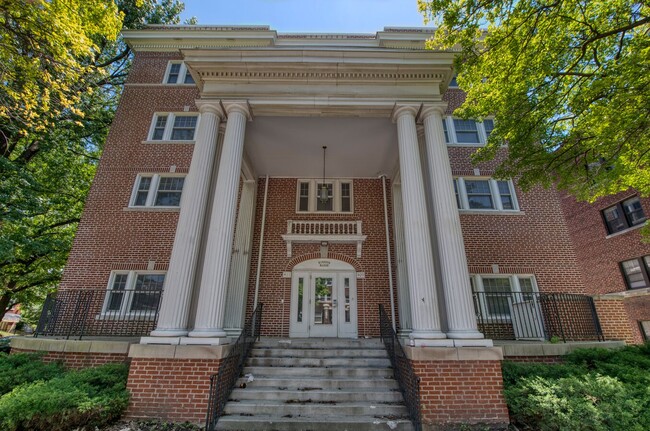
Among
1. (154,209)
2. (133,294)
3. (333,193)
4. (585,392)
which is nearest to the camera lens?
(585,392)

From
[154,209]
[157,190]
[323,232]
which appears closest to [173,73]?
[157,190]

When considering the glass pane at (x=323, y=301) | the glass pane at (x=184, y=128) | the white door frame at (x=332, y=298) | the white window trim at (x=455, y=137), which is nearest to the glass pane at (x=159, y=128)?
the glass pane at (x=184, y=128)

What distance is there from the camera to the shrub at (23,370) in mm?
5766

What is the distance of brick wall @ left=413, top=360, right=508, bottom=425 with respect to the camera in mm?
5177

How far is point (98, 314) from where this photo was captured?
9.67m

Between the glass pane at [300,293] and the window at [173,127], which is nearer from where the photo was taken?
the glass pane at [300,293]

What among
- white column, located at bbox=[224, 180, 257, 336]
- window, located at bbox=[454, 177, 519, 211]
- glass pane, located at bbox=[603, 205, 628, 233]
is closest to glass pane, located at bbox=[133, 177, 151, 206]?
white column, located at bbox=[224, 180, 257, 336]

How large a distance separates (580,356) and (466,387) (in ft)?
11.3

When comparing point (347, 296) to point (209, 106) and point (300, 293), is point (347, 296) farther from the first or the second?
point (209, 106)

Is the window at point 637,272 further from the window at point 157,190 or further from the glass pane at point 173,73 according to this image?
the glass pane at point 173,73

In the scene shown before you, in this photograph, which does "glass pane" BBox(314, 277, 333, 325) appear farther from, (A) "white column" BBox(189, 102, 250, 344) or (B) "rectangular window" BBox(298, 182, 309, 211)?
(A) "white column" BBox(189, 102, 250, 344)

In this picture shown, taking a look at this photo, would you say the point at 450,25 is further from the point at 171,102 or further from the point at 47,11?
the point at 171,102

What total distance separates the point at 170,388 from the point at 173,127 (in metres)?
10.5

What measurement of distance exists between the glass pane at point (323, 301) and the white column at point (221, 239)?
4.94 m
